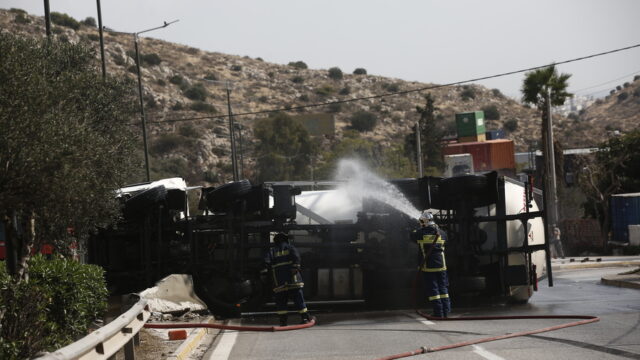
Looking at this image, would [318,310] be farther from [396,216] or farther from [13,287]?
[13,287]

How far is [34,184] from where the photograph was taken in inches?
529

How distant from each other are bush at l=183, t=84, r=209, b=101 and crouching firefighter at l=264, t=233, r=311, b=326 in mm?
98921

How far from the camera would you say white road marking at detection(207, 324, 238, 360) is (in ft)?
37.8

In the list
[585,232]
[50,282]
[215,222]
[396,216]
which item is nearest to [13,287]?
[50,282]

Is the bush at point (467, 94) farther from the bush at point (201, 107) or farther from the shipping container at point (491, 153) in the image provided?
the shipping container at point (491, 153)

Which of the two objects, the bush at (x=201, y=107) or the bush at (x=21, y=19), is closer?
the bush at (x=201, y=107)

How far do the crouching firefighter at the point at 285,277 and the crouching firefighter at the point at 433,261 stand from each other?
76.7 inches

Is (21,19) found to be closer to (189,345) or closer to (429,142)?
(429,142)

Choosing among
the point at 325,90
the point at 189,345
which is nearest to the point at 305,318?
the point at 189,345

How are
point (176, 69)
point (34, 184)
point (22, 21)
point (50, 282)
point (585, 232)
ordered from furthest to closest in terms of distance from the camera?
point (176, 69) → point (22, 21) → point (585, 232) → point (34, 184) → point (50, 282)

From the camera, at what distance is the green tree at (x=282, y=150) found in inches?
3381

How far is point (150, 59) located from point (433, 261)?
110 meters

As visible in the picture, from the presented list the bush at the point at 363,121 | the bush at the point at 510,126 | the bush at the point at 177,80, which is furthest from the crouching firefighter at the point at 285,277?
the bush at the point at 510,126

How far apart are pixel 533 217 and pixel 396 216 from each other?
2.35 meters
